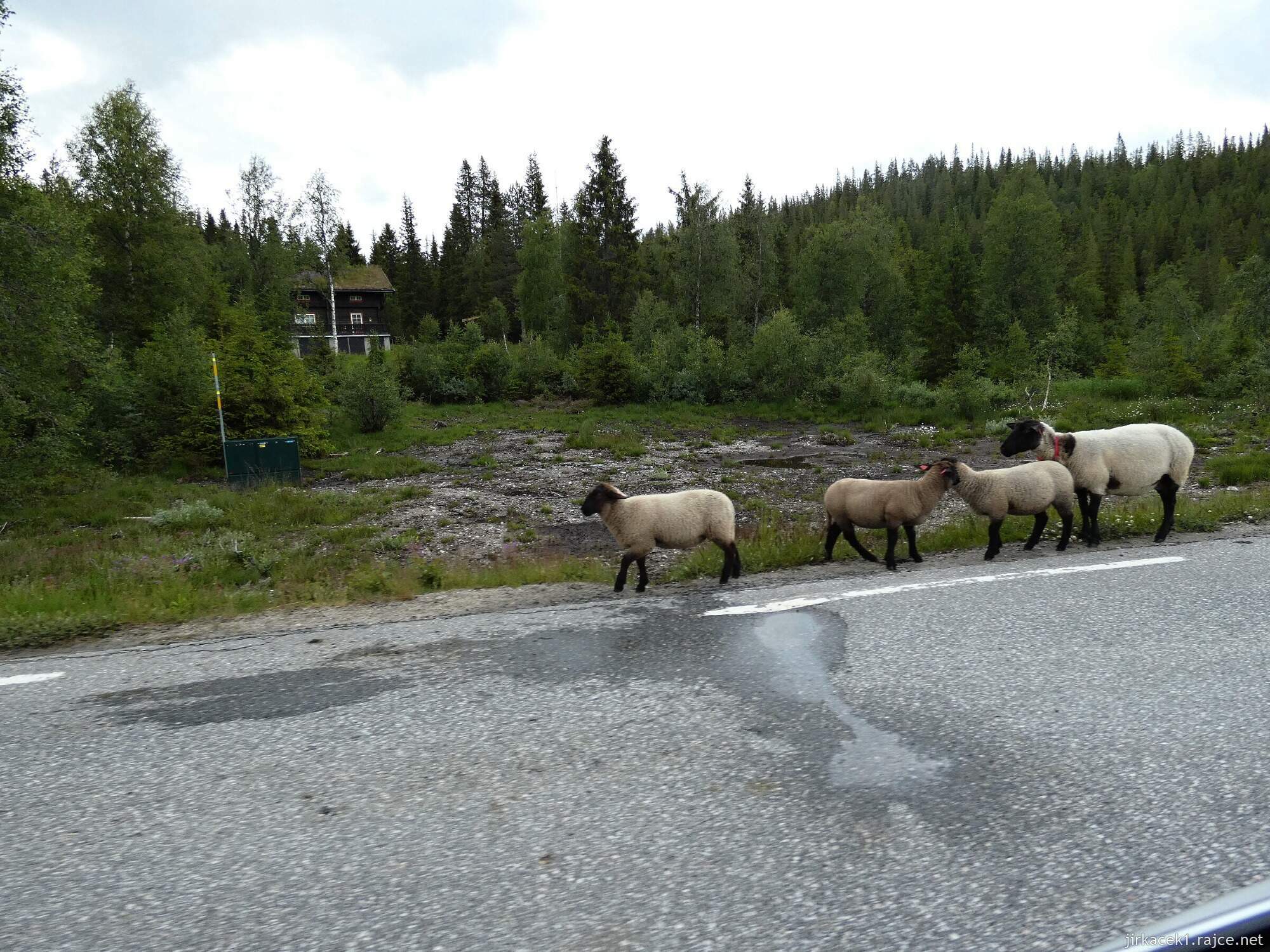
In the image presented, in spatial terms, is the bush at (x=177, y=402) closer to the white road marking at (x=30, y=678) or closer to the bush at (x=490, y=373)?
the white road marking at (x=30, y=678)

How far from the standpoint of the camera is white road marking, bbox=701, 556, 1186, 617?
21.7 ft

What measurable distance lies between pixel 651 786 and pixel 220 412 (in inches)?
987

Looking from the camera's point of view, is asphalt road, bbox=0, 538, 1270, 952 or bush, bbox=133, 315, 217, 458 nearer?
asphalt road, bbox=0, 538, 1270, 952

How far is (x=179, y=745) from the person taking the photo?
4270mm

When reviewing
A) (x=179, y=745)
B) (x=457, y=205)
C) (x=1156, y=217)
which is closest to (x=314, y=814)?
(x=179, y=745)

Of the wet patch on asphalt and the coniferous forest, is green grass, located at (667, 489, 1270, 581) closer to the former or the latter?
the wet patch on asphalt

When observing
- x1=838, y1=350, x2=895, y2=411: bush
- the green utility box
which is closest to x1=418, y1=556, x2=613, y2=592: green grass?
the green utility box

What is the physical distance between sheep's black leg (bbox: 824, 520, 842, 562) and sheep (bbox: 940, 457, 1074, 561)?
1.46 meters

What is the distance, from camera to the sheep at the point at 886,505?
912 centimetres

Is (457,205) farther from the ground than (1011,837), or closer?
farther from the ground

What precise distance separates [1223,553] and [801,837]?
7.48 metres

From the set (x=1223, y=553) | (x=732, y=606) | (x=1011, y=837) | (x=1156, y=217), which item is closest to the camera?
(x=1011, y=837)

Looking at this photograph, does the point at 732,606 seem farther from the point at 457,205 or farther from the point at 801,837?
the point at 457,205

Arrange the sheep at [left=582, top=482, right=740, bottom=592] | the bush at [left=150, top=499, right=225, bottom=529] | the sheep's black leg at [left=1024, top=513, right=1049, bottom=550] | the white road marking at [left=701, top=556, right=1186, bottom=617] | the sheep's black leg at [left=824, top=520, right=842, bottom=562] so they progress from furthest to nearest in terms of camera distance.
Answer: the bush at [left=150, top=499, right=225, bottom=529] → the sheep's black leg at [left=824, top=520, right=842, bottom=562] → the sheep's black leg at [left=1024, top=513, right=1049, bottom=550] → the sheep at [left=582, top=482, right=740, bottom=592] → the white road marking at [left=701, top=556, right=1186, bottom=617]
